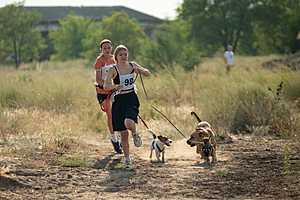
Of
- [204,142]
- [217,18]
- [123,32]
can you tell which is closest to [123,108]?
[204,142]

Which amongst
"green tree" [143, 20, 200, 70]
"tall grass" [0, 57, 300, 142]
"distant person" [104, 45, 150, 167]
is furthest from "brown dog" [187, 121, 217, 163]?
"green tree" [143, 20, 200, 70]

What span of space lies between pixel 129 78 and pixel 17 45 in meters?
40.1

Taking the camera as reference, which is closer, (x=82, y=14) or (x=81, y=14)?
(x=81, y=14)

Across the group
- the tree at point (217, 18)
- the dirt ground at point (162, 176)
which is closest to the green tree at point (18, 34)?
the tree at point (217, 18)

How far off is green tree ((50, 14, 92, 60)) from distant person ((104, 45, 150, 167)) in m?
47.6

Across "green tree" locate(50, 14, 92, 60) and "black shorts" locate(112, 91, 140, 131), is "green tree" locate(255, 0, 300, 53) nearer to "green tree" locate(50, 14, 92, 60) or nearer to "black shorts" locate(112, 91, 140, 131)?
"green tree" locate(50, 14, 92, 60)

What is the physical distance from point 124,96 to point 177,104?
7.59 metres

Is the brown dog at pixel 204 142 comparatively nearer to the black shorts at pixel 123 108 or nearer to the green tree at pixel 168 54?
the black shorts at pixel 123 108

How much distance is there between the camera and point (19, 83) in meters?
17.3

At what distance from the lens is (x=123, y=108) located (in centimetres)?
845

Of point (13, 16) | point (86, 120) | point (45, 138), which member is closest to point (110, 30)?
point (13, 16)

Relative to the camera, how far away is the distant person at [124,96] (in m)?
8.28

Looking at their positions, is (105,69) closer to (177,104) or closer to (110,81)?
(110,81)

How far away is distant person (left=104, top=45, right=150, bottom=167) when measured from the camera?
27.2ft
